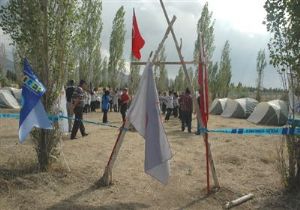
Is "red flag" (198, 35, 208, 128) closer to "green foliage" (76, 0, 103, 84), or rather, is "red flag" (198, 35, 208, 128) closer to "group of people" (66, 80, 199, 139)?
"group of people" (66, 80, 199, 139)

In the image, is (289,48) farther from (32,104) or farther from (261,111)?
(261,111)

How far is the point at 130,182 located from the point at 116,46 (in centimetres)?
4221

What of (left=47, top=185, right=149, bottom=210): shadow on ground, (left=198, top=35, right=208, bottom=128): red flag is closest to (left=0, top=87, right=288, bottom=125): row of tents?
(left=198, top=35, right=208, bottom=128): red flag

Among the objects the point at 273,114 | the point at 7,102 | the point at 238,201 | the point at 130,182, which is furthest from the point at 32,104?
the point at 7,102

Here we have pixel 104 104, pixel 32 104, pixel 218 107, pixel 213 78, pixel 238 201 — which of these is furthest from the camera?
pixel 213 78

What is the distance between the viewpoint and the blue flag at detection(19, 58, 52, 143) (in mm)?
7349

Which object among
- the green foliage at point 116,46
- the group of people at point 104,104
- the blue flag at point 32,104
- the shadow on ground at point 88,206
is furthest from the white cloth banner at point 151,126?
the green foliage at point 116,46

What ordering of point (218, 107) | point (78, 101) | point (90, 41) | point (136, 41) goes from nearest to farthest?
point (136, 41) → point (78, 101) → point (218, 107) → point (90, 41)

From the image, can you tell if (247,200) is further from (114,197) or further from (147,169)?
(114,197)

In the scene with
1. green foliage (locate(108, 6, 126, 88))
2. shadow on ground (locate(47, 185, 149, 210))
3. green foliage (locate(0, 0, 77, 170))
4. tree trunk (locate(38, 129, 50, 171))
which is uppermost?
green foliage (locate(108, 6, 126, 88))

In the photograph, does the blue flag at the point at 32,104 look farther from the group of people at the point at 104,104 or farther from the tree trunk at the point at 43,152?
the group of people at the point at 104,104

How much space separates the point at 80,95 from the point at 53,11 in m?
5.20

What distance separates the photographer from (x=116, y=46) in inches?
1939

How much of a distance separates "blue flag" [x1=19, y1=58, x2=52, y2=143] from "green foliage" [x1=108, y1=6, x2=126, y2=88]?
40.1 metres
